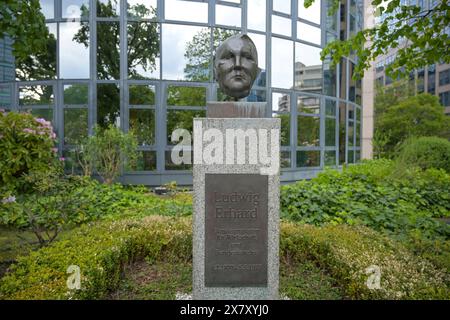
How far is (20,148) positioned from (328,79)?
1364 centimetres

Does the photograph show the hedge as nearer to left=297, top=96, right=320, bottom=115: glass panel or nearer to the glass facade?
the glass facade

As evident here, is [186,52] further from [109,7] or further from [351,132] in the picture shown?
[351,132]

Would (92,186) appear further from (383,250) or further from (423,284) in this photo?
(423,284)

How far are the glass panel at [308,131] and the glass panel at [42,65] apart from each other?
31.9 ft

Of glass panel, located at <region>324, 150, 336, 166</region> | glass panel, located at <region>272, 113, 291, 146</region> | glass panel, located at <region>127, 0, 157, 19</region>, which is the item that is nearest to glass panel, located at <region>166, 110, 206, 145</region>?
glass panel, located at <region>127, 0, 157, 19</region>

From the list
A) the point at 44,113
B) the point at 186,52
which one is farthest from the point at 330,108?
the point at 44,113

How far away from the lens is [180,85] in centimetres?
1226

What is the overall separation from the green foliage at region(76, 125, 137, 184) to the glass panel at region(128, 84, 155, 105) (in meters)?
1.73

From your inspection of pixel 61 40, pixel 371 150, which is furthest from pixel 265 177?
pixel 371 150

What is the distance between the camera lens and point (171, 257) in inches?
195

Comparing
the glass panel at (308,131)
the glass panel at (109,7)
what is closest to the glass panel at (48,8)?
the glass panel at (109,7)

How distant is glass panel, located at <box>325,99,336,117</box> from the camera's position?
15.8 metres

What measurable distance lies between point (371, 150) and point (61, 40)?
20284mm

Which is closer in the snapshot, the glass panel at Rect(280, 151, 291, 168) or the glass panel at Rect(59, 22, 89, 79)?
the glass panel at Rect(59, 22, 89, 79)
